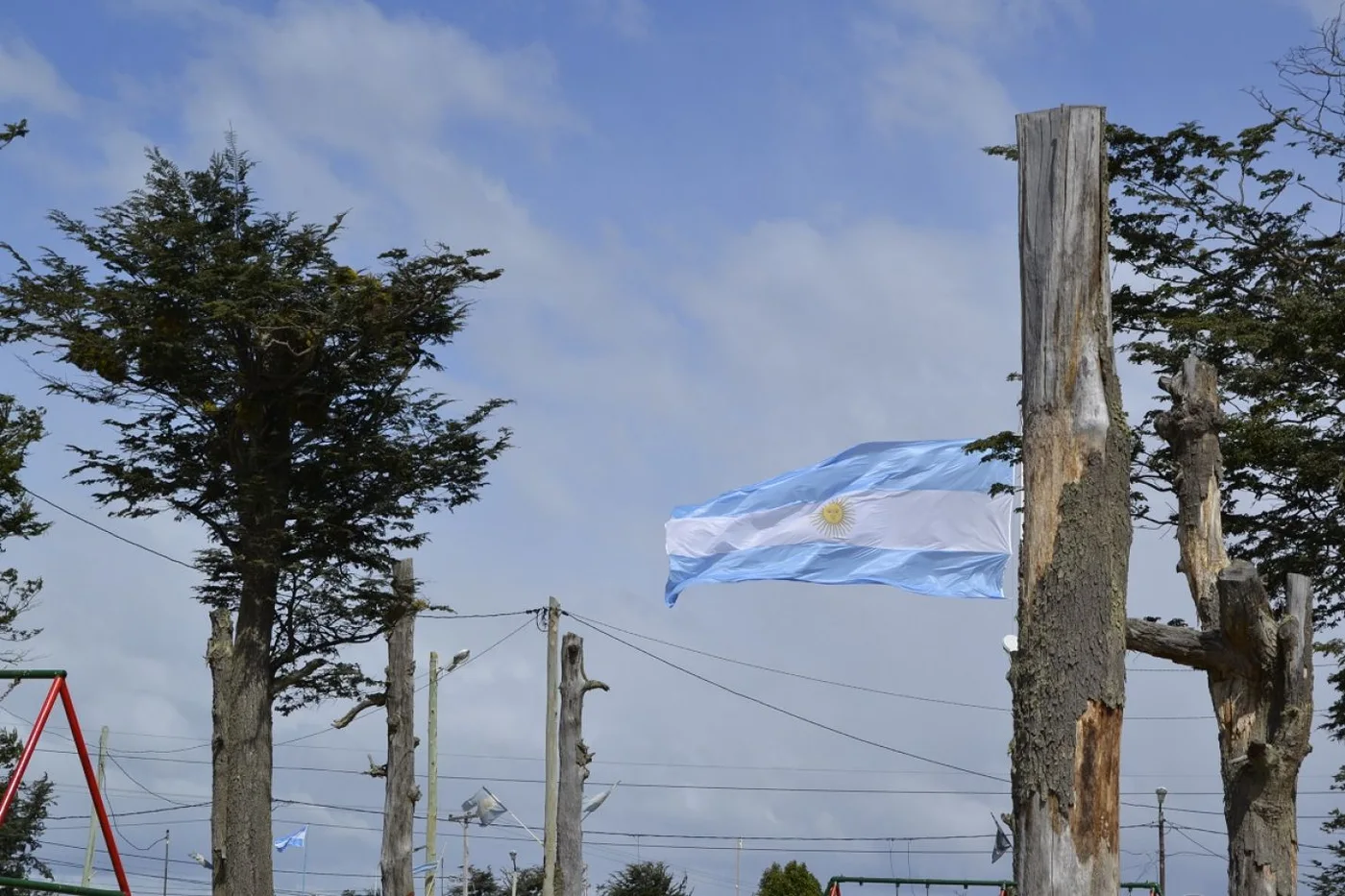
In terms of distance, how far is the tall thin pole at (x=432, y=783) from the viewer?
28.8 metres

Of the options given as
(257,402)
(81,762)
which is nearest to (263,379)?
(257,402)

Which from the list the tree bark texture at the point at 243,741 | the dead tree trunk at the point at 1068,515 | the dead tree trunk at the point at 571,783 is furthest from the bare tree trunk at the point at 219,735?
the dead tree trunk at the point at 1068,515

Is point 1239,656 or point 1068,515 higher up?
point 1068,515

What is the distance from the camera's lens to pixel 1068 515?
23.4 feet

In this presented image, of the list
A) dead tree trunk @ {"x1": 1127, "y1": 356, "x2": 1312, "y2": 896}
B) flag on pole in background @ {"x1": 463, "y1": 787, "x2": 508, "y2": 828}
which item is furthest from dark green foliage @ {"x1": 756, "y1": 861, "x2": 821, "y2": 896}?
dead tree trunk @ {"x1": 1127, "y1": 356, "x2": 1312, "y2": 896}

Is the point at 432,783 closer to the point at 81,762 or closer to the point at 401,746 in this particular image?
the point at 401,746

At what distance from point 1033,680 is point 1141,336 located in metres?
16.3

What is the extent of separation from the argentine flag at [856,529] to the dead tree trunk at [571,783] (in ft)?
8.12

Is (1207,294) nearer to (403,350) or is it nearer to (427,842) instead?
(403,350)

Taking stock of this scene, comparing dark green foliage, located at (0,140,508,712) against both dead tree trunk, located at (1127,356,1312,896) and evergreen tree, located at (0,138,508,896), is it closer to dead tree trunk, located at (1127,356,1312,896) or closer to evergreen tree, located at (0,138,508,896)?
evergreen tree, located at (0,138,508,896)

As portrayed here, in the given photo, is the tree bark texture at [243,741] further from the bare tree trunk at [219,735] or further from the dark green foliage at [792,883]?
the dark green foliage at [792,883]

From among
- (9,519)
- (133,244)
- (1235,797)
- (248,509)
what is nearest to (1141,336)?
(1235,797)

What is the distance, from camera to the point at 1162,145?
22406 millimetres

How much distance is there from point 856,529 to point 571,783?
5.77 meters
